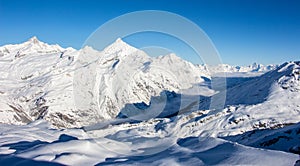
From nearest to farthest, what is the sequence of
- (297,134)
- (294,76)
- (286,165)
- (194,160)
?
1. (286,165)
2. (194,160)
3. (297,134)
4. (294,76)

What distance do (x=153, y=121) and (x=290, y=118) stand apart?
5988cm

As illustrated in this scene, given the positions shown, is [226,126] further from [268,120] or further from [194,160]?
[194,160]

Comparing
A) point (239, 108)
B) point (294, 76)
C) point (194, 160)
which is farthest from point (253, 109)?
point (194, 160)

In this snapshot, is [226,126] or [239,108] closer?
[226,126]

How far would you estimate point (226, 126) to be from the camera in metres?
125

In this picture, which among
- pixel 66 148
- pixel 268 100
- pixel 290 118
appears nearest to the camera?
pixel 66 148

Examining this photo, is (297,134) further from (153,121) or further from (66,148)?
(153,121)

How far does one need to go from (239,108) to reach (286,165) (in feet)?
410

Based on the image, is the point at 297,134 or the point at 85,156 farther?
the point at 297,134

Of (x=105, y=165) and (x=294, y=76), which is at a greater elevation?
(x=294, y=76)

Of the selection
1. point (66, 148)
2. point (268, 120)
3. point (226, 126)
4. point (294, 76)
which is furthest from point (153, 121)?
point (66, 148)

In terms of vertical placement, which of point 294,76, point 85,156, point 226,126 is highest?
point 294,76

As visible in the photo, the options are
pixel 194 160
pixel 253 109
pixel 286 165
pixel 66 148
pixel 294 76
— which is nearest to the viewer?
pixel 286 165

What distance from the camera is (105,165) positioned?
18.6 m
